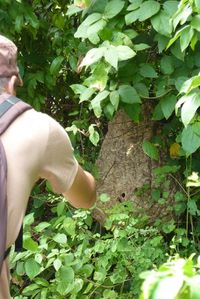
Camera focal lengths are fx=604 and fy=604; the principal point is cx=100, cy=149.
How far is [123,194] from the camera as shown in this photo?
305 centimetres

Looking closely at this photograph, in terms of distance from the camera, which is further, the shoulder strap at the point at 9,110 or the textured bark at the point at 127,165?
the textured bark at the point at 127,165

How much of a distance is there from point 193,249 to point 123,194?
46 centimetres

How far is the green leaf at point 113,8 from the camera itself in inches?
93.3

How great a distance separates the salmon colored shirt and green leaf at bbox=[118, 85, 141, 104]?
1052 mm

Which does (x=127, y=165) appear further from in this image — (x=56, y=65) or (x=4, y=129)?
(x=4, y=129)

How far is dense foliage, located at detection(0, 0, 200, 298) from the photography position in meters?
2.36

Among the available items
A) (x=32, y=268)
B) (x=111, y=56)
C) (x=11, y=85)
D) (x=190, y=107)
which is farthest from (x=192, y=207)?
(x=11, y=85)

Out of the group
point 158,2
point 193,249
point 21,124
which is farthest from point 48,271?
point 21,124

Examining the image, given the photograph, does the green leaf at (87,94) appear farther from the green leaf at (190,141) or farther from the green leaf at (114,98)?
the green leaf at (190,141)

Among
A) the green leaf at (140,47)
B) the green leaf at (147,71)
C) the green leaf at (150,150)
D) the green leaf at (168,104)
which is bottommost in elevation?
the green leaf at (150,150)

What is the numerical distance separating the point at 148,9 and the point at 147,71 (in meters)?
0.34

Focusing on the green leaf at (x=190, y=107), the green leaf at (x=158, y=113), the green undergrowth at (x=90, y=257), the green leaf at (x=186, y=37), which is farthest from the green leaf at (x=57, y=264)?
the green leaf at (x=186, y=37)

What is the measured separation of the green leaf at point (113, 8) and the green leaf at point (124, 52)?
0.15 m

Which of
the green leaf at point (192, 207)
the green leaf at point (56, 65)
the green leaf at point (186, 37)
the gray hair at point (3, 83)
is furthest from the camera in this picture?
the green leaf at point (56, 65)
